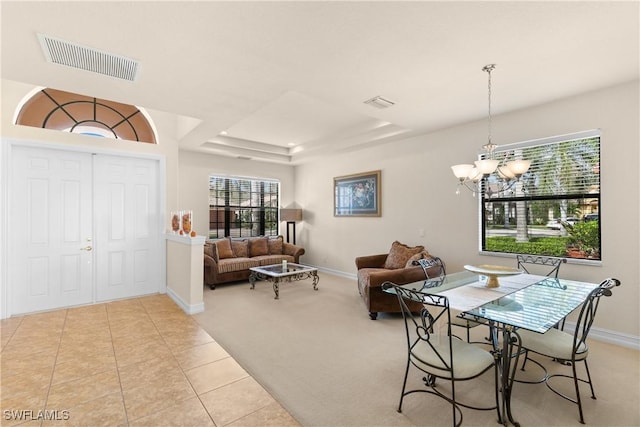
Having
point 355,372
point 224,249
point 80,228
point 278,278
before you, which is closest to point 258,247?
point 224,249

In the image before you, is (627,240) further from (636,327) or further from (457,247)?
(457,247)

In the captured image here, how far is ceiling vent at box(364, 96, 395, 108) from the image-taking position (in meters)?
3.34

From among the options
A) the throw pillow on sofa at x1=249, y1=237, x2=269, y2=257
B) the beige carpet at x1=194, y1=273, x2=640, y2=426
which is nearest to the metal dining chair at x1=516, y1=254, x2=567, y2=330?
the beige carpet at x1=194, y1=273, x2=640, y2=426

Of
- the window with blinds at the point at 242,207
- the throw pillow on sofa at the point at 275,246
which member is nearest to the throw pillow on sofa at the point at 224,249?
the window with blinds at the point at 242,207

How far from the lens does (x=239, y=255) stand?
6.20 meters

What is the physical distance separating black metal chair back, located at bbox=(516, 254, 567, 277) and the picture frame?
2.48m

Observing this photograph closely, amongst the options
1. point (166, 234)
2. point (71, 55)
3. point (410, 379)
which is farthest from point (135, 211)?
point (410, 379)

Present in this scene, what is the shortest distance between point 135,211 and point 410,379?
4536 mm

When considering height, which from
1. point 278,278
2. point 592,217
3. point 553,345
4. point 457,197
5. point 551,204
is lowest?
point 278,278

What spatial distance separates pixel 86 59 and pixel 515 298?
13.2 ft

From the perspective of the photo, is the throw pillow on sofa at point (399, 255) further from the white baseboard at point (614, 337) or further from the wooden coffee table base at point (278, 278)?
the white baseboard at point (614, 337)

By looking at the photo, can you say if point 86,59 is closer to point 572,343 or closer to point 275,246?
point 572,343

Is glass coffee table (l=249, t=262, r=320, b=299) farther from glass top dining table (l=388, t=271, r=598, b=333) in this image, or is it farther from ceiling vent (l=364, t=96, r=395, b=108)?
ceiling vent (l=364, t=96, r=395, b=108)

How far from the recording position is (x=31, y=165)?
385 cm
